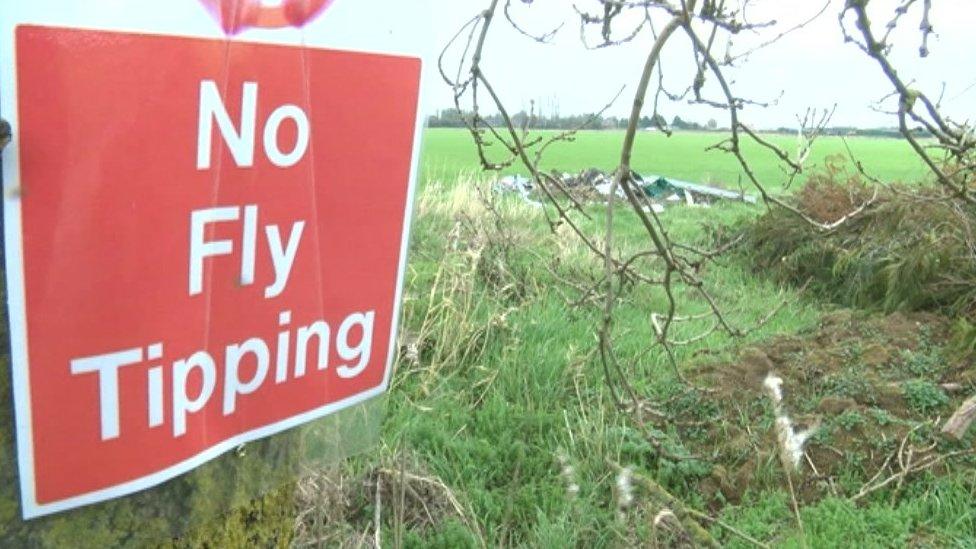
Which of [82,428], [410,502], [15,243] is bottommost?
[410,502]

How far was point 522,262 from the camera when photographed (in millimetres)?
→ 5559

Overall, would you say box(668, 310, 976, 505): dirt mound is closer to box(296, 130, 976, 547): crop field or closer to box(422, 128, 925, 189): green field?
box(296, 130, 976, 547): crop field

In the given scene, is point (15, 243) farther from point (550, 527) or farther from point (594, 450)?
point (594, 450)

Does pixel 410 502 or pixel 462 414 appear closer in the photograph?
pixel 410 502

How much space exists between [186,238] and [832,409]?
2.96m

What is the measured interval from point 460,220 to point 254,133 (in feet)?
15.2

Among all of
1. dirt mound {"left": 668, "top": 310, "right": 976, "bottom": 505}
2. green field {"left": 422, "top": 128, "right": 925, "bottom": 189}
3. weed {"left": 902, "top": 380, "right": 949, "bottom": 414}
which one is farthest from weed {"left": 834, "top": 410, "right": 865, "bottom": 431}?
green field {"left": 422, "top": 128, "right": 925, "bottom": 189}

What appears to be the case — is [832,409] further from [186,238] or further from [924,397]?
[186,238]

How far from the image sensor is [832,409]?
3.41 m

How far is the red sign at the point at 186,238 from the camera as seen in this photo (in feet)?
2.78

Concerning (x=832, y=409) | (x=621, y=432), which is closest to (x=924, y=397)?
(x=832, y=409)

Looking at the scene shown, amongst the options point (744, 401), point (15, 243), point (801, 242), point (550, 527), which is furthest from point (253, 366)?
point (801, 242)

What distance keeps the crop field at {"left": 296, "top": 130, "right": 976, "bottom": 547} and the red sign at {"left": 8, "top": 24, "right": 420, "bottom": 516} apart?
70 centimetres

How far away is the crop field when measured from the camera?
259 cm
